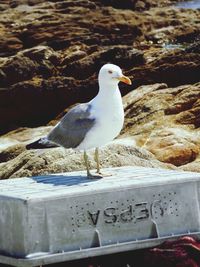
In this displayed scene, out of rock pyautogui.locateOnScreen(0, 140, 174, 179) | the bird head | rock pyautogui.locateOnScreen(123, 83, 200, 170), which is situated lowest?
rock pyautogui.locateOnScreen(123, 83, 200, 170)

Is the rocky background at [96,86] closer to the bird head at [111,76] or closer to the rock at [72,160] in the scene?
the rock at [72,160]

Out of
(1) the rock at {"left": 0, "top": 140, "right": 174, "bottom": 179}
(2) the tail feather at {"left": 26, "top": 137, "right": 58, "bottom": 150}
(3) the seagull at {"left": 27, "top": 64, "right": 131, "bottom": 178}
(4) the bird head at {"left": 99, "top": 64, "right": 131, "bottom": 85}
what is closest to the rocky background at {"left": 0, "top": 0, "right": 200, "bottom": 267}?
(1) the rock at {"left": 0, "top": 140, "right": 174, "bottom": 179}

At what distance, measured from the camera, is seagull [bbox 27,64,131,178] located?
8336 millimetres

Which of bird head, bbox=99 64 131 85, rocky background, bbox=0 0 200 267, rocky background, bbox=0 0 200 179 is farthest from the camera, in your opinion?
rocky background, bbox=0 0 200 179

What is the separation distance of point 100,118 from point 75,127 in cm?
29

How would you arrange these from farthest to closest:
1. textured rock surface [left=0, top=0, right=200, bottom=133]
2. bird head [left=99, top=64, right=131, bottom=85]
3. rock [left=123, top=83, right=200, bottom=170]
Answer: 1. textured rock surface [left=0, top=0, right=200, bottom=133]
2. rock [left=123, top=83, right=200, bottom=170]
3. bird head [left=99, top=64, right=131, bottom=85]

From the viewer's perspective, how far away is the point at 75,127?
8516 mm

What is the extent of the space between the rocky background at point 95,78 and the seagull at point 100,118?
161 cm

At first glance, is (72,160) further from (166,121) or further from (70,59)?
(70,59)

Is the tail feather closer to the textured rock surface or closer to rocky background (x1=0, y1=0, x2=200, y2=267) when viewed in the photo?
rocky background (x1=0, y1=0, x2=200, y2=267)

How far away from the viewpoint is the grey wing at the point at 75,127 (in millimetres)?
8414

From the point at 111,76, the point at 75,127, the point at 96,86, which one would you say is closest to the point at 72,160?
the point at 75,127

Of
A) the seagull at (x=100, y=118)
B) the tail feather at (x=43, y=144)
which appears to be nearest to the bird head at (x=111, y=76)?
the seagull at (x=100, y=118)

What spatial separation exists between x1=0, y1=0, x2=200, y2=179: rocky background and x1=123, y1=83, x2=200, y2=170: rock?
1 cm
